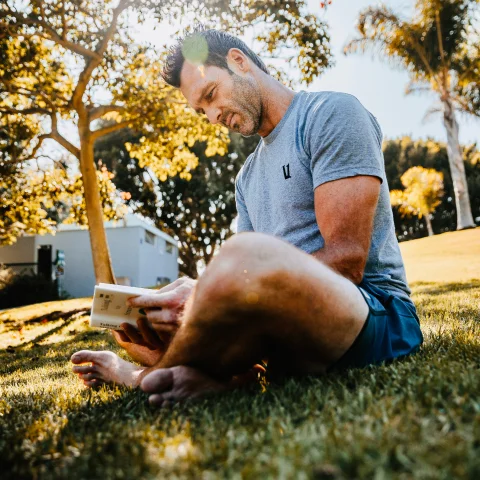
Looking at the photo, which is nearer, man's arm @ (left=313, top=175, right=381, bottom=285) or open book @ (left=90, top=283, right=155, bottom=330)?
man's arm @ (left=313, top=175, right=381, bottom=285)

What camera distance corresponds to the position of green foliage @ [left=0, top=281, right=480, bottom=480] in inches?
38.2

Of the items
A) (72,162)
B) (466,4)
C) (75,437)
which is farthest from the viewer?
(466,4)

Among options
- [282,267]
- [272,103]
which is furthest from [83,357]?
[272,103]

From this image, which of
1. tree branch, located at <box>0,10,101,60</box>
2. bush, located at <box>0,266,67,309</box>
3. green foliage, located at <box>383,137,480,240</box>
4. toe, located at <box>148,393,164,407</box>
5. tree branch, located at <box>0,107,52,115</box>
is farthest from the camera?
green foliage, located at <box>383,137,480,240</box>

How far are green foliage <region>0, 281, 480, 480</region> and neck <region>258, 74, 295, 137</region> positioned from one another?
4.92ft

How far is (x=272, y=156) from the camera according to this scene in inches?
101

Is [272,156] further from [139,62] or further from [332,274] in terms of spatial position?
[139,62]

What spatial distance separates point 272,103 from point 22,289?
16.1m

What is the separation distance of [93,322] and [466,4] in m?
21.3

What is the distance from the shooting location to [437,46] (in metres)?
18.8

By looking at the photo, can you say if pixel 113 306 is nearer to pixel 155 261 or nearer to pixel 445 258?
pixel 445 258

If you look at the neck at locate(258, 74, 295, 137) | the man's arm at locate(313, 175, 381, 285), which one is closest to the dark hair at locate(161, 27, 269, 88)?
the neck at locate(258, 74, 295, 137)

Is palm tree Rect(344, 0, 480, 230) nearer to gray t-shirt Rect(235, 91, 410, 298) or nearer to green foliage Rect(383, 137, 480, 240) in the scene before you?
green foliage Rect(383, 137, 480, 240)

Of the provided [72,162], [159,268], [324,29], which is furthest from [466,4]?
[159,268]
